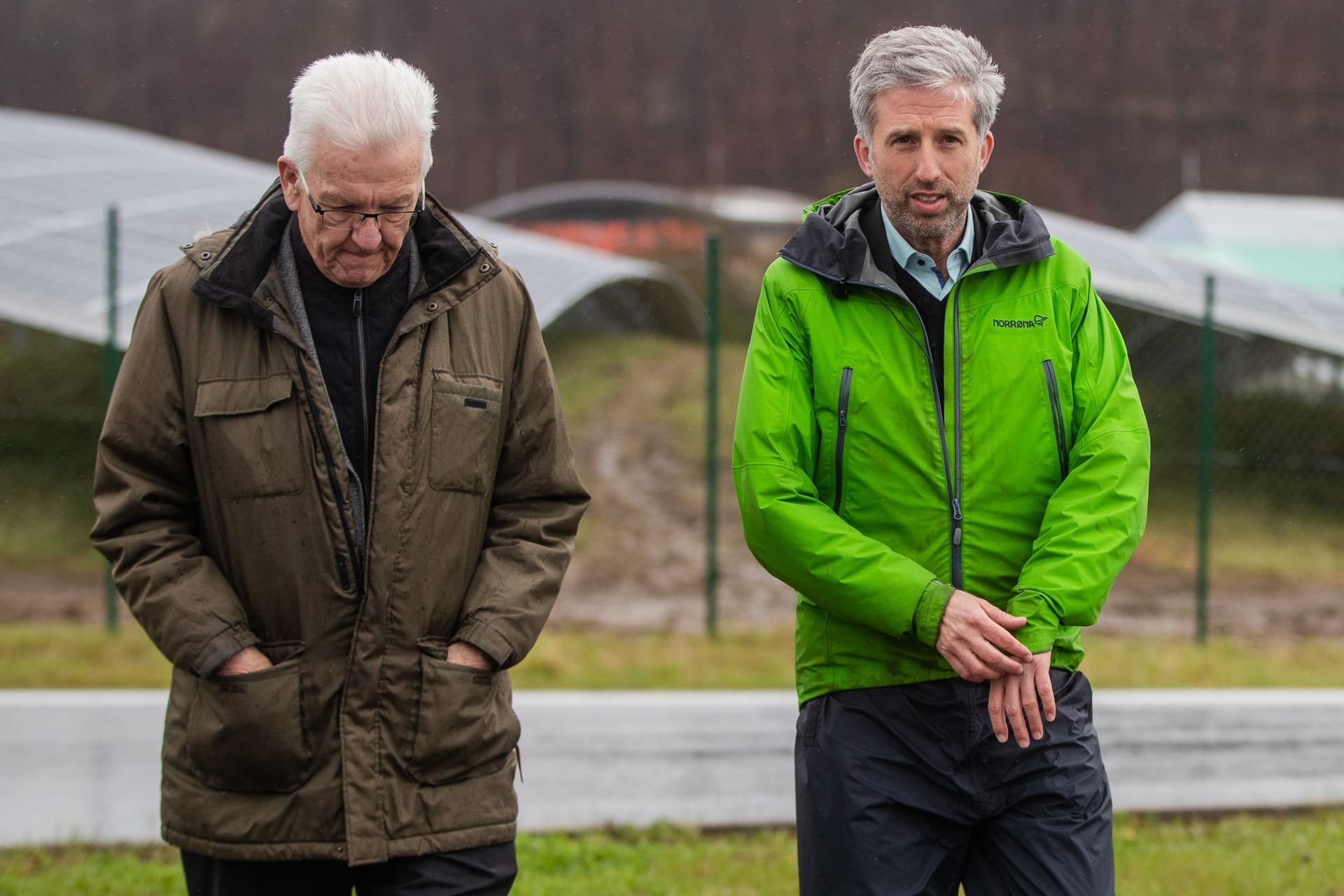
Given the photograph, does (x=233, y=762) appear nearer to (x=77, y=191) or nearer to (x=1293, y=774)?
(x=1293, y=774)

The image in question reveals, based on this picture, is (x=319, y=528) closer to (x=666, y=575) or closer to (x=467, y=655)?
(x=467, y=655)

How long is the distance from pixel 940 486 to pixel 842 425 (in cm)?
20

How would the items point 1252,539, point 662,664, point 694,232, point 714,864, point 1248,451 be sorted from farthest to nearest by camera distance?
point 694,232 → point 1248,451 → point 1252,539 → point 662,664 → point 714,864

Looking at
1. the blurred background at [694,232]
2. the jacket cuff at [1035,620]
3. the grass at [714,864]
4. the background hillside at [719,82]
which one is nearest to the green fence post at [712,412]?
the blurred background at [694,232]

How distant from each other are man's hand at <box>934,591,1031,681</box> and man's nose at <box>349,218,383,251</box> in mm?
1123

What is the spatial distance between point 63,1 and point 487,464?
4603cm

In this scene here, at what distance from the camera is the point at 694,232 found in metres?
34.5

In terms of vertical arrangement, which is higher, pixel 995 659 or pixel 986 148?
pixel 986 148

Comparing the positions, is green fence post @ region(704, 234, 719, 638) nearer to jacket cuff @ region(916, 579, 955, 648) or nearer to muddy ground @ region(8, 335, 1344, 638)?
muddy ground @ region(8, 335, 1344, 638)

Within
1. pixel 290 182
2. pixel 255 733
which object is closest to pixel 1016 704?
pixel 255 733

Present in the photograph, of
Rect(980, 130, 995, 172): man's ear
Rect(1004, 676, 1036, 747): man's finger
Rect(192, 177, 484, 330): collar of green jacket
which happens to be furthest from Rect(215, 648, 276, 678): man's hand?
Rect(980, 130, 995, 172): man's ear

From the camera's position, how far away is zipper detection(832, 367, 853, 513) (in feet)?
8.24

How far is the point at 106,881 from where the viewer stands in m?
4.39

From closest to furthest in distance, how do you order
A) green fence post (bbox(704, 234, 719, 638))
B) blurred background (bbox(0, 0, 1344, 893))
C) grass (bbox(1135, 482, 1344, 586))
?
green fence post (bbox(704, 234, 719, 638)) < blurred background (bbox(0, 0, 1344, 893)) < grass (bbox(1135, 482, 1344, 586))
